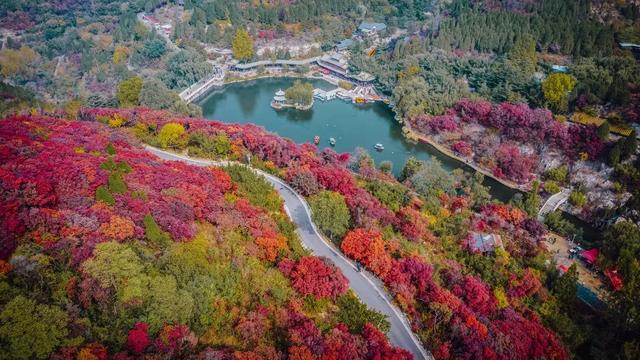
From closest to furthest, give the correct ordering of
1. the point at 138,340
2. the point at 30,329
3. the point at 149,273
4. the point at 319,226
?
the point at 30,329 → the point at 138,340 → the point at 149,273 → the point at 319,226

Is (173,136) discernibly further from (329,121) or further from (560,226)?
(560,226)

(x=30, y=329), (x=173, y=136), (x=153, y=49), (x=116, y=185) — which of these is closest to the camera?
(x=30, y=329)

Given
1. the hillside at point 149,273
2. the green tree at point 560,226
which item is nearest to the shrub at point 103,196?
the hillside at point 149,273

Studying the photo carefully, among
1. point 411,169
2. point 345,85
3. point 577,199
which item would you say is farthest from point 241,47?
Answer: point 577,199

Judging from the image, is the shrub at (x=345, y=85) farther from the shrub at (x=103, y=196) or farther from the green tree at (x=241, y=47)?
the shrub at (x=103, y=196)

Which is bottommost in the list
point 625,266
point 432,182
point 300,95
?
point 300,95

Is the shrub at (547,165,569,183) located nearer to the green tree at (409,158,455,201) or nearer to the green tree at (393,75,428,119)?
the green tree at (409,158,455,201)
